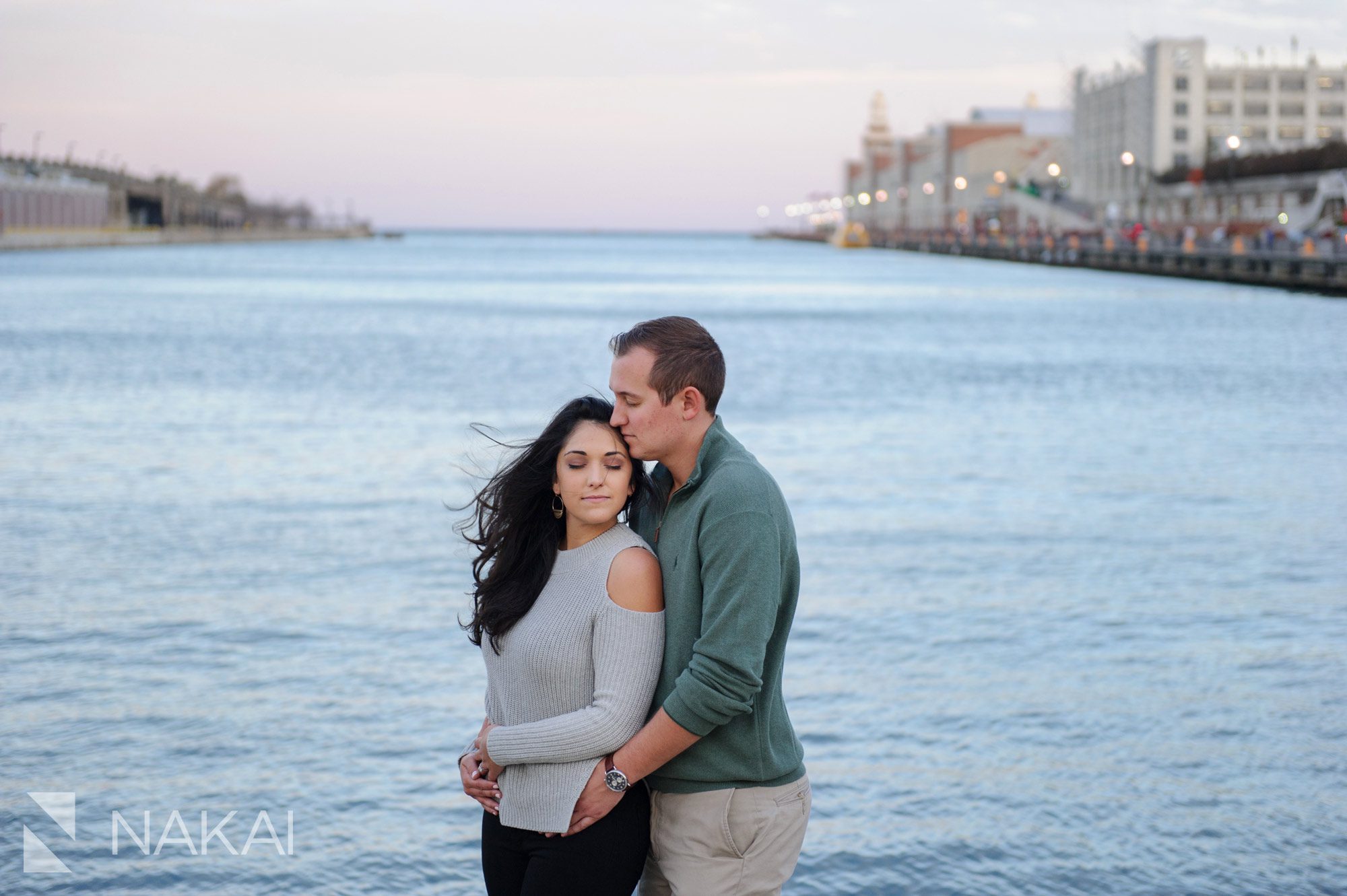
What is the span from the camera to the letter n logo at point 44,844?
17.9 feet

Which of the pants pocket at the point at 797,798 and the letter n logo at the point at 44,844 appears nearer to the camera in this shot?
the pants pocket at the point at 797,798

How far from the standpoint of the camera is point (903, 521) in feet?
41.6

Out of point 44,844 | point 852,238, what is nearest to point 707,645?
point 44,844

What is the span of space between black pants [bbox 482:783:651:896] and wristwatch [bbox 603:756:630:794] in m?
0.09

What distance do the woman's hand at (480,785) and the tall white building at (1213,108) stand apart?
117562 mm

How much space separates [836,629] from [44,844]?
182 inches

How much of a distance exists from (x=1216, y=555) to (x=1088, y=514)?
185 centimetres

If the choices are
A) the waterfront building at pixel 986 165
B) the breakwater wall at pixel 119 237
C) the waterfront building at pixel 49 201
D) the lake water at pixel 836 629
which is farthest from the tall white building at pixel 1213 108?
the lake water at pixel 836 629

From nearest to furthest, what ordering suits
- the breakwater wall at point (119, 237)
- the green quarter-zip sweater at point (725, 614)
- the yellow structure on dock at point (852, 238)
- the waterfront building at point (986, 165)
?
1. the green quarter-zip sweater at point (725, 614)
2. the breakwater wall at point (119, 237)
3. the waterfront building at point (986, 165)
4. the yellow structure on dock at point (852, 238)

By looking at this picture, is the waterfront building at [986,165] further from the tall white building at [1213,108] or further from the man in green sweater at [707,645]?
the man in green sweater at [707,645]

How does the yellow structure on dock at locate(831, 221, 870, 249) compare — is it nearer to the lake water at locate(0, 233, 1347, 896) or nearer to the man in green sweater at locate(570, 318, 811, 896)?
the lake water at locate(0, 233, 1347, 896)

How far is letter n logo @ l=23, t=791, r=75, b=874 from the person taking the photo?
5457 mm

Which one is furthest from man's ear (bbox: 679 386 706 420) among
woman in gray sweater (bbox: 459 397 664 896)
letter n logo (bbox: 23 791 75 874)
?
letter n logo (bbox: 23 791 75 874)

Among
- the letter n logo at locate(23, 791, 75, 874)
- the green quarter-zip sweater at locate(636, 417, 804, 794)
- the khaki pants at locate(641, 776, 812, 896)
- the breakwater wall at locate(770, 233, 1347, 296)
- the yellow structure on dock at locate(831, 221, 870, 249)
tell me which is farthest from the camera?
the yellow structure on dock at locate(831, 221, 870, 249)
